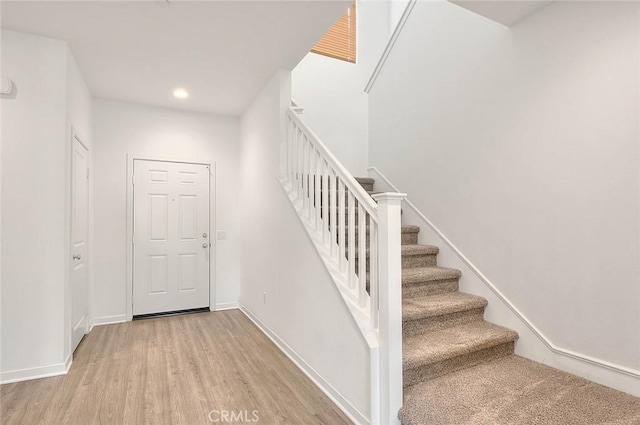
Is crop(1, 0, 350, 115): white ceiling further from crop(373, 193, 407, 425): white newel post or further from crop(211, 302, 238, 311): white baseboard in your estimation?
crop(211, 302, 238, 311): white baseboard

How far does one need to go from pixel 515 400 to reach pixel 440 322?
65 centimetres

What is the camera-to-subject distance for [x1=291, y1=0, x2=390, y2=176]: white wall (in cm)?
420

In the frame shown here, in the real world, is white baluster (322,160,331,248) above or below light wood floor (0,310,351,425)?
above

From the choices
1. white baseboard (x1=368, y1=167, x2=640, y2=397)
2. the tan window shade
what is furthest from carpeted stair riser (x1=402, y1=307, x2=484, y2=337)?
the tan window shade

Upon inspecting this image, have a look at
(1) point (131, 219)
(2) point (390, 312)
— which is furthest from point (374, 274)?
(1) point (131, 219)

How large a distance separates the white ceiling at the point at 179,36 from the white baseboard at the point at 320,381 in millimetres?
2597

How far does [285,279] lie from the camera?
9.73 feet

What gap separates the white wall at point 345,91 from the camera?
4.20m

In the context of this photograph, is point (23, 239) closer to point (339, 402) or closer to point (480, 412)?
point (339, 402)

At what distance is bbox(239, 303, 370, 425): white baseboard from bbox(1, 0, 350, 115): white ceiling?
102 inches

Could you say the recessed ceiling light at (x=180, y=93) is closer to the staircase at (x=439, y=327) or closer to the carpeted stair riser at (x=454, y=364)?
the staircase at (x=439, y=327)

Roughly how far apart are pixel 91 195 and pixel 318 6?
323cm

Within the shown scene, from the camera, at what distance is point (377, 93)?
12.5 feet

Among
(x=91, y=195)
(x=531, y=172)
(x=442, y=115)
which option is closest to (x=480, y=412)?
(x=531, y=172)
